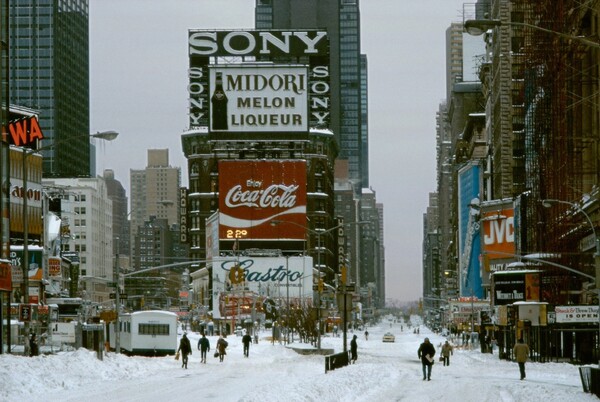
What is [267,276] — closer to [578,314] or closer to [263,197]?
[263,197]

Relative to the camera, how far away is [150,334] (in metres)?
78.2

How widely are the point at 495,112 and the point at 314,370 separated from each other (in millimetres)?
104616

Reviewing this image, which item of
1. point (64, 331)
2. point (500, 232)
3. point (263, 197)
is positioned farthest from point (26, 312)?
point (263, 197)

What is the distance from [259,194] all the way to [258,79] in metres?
21.1

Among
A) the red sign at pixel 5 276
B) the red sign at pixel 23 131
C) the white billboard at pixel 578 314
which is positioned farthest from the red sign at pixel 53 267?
the white billboard at pixel 578 314

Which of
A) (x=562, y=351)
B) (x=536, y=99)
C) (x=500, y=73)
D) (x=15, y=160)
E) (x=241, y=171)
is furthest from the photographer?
(x=241, y=171)

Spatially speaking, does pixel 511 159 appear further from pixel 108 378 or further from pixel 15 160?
pixel 108 378

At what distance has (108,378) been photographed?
155 feet

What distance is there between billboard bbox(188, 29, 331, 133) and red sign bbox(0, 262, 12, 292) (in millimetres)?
102864

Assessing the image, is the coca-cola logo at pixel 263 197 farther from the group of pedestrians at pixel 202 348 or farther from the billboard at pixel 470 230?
the group of pedestrians at pixel 202 348

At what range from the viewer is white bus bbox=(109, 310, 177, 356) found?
77.8 meters

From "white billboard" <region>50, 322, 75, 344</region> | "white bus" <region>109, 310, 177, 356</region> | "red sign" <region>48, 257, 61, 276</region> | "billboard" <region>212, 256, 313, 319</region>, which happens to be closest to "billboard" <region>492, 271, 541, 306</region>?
"white bus" <region>109, 310, 177, 356</region>

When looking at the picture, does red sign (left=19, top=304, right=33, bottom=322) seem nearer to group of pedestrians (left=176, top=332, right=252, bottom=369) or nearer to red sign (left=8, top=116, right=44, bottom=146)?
group of pedestrians (left=176, top=332, right=252, bottom=369)

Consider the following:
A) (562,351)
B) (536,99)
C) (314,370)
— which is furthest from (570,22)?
(314,370)
